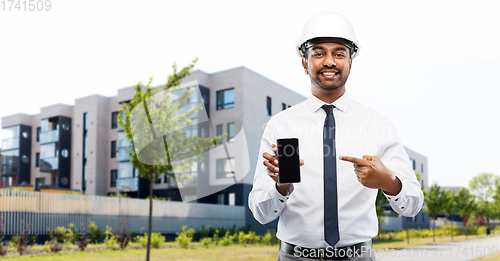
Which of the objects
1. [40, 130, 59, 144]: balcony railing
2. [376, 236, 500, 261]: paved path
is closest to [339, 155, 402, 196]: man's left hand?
[376, 236, 500, 261]: paved path

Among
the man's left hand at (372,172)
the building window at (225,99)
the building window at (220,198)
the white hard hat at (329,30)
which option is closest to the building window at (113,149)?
the building window at (225,99)

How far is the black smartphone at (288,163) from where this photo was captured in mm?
2070

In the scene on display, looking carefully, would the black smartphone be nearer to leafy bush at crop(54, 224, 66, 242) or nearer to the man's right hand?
the man's right hand

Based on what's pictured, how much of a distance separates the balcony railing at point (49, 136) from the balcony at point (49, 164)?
1.87 meters

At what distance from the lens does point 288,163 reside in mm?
2072

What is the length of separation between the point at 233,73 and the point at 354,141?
32.4 meters

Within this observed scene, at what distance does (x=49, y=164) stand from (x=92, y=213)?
2665cm

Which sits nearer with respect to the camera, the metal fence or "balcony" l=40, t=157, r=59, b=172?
the metal fence

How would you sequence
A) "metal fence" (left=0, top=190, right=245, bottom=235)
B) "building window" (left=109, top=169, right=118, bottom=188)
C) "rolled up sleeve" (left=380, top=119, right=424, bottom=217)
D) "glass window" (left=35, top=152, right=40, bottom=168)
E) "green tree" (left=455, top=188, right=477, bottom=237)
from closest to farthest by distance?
"rolled up sleeve" (left=380, top=119, right=424, bottom=217) < "metal fence" (left=0, top=190, right=245, bottom=235) < "green tree" (left=455, top=188, right=477, bottom=237) < "building window" (left=109, top=169, right=118, bottom=188) < "glass window" (left=35, top=152, right=40, bottom=168)

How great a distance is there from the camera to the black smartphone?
207 centimetres

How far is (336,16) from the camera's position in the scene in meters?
2.45

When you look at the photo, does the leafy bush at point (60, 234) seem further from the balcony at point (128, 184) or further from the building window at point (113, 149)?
the building window at point (113, 149)

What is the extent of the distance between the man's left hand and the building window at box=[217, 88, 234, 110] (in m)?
32.5

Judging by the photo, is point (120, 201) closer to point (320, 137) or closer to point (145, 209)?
point (145, 209)
